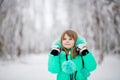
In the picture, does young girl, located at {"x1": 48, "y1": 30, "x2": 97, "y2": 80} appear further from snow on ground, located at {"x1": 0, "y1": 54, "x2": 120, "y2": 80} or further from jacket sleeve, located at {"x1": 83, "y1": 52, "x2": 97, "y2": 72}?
snow on ground, located at {"x1": 0, "y1": 54, "x2": 120, "y2": 80}

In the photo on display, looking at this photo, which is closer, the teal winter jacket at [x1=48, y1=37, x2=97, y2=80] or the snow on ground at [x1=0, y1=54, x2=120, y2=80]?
the teal winter jacket at [x1=48, y1=37, x2=97, y2=80]

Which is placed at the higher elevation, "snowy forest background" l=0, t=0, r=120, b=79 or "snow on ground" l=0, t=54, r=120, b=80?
"snowy forest background" l=0, t=0, r=120, b=79

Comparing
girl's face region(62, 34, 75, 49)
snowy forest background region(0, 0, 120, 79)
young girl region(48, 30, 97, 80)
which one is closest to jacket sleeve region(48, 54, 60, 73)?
young girl region(48, 30, 97, 80)

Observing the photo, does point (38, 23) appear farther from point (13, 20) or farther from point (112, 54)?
point (112, 54)

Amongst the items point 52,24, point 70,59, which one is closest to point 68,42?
point 70,59

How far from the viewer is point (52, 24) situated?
2.11m

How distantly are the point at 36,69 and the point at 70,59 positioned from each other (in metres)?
0.37

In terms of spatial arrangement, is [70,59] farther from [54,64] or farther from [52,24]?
[52,24]

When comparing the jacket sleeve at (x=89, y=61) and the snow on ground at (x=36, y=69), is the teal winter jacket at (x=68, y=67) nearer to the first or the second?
the jacket sleeve at (x=89, y=61)

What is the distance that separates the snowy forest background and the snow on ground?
0.16ft

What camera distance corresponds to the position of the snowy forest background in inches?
82.7

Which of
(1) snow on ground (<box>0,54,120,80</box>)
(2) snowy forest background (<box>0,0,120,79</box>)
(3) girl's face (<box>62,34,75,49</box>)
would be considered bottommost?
(1) snow on ground (<box>0,54,120,80</box>)

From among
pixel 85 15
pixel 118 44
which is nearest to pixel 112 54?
pixel 118 44

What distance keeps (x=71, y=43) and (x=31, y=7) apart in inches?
20.0
